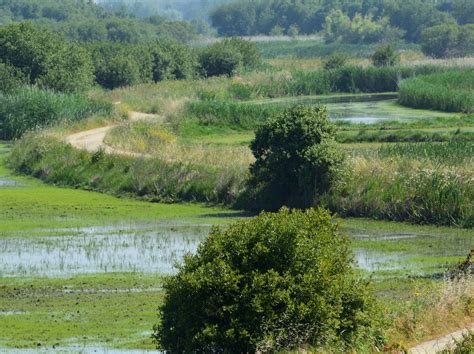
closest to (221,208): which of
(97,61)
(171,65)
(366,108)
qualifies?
(366,108)

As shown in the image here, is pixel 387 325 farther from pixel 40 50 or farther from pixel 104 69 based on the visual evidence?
pixel 104 69

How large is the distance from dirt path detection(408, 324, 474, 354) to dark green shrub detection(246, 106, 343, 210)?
1792 cm

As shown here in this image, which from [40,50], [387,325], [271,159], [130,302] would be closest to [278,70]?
[40,50]

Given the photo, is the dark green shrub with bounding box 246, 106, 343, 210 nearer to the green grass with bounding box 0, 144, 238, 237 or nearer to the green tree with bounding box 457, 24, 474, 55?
the green grass with bounding box 0, 144, 238, 237

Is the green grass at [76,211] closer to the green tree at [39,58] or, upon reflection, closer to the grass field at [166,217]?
the grass field at [166,217]

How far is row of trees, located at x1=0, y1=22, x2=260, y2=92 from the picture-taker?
67125mm

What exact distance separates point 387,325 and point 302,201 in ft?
61.5

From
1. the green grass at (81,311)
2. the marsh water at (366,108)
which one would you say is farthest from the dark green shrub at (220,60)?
the green grass at (81,311)

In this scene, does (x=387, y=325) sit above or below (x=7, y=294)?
above

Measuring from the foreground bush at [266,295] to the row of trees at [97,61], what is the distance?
49.1 m

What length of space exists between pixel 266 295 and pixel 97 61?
221 ft

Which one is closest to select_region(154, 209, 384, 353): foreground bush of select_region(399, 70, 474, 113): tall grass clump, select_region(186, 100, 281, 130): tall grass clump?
select_region(186, 100, 281, 130): tall grass clump

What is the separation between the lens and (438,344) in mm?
16219

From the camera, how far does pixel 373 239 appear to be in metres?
30.3
